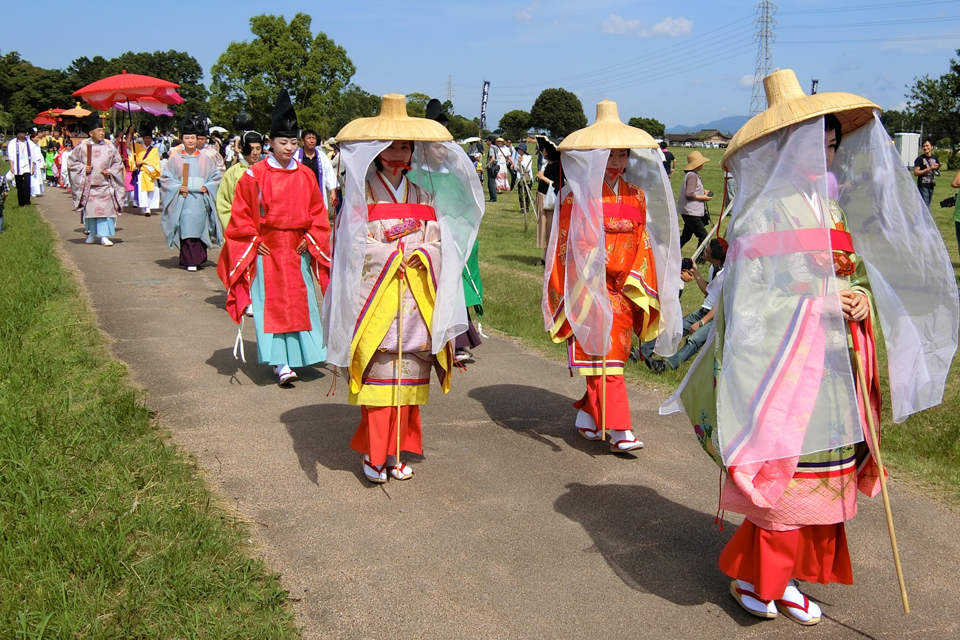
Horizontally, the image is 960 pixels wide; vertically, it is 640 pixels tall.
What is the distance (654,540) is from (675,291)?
1.77m

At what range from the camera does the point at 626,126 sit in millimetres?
5176

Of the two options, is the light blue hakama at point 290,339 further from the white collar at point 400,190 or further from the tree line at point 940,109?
the tree line at point 940,109

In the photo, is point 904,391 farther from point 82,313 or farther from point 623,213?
point 82,313

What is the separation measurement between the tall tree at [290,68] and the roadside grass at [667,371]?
3877 centimetres

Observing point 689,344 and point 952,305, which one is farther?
point 689,344

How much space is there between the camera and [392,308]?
180 inches

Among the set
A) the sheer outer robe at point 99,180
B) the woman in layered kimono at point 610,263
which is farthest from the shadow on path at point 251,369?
the sheer outer robe at point 99,180

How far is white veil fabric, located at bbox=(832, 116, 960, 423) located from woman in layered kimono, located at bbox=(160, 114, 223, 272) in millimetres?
9772

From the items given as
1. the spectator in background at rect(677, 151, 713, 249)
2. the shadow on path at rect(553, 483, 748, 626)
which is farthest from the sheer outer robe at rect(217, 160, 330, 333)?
the spectator in background at rect(677, 151, 713, 249)

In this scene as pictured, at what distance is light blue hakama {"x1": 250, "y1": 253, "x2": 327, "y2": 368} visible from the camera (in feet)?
21.6

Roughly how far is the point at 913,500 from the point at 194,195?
32.6 feet

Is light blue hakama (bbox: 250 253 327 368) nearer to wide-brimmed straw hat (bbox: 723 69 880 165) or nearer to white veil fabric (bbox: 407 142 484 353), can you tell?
white veil fabric (bbox: 407 142 484 353)

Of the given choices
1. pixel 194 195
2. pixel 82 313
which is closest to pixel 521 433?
pixel 82 313

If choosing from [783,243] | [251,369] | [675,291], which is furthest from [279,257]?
[783,243]
